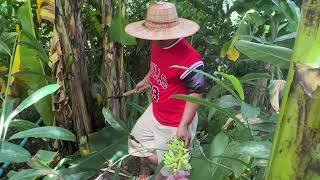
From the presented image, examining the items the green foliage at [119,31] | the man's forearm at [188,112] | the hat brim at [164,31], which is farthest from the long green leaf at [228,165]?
the green foliage at [119,31]

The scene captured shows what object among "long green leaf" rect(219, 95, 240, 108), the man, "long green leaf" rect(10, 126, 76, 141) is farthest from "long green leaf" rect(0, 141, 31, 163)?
the man

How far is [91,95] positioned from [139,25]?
1.44 ft

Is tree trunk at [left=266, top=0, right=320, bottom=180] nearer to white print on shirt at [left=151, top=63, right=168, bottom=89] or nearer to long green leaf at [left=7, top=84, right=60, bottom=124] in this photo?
long green leaf at [left=7, top=84, right=60, bottom=124]

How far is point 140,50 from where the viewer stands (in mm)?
2279

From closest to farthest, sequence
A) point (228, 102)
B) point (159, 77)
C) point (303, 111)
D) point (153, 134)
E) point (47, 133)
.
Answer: point (303, 111) < point (47, 133) < point (228, 102) < point (159, 77) < point (153, 134)

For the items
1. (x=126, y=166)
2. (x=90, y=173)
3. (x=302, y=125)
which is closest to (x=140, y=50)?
(x=126, y=166)

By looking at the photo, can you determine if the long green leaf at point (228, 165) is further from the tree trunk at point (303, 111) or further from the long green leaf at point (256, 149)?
the tree trunk at point (303, 111)

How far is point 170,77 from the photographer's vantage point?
1.54 m

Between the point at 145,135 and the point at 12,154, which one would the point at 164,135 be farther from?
the point at 12,154

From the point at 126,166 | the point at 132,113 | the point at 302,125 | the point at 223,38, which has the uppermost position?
the point at 302,125

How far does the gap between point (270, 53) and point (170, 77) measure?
98 cm

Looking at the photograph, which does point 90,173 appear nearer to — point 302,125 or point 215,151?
point 215,151

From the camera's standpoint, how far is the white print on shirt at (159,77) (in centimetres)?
157

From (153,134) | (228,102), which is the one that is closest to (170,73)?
(153,134)
